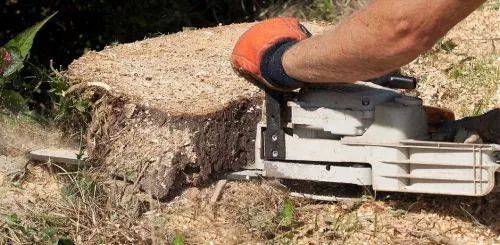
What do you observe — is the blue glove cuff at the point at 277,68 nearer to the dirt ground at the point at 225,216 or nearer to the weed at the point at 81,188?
the dirt ground at the point at 225,216

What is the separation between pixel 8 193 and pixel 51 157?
253 mm

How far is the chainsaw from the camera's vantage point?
11.0ft

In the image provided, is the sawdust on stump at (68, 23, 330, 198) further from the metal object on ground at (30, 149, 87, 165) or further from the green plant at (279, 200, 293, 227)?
the green plant at (279, 200, 293, 227)

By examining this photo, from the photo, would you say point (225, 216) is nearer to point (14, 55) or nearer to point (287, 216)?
point (287, 216)

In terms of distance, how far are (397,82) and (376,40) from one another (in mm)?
653

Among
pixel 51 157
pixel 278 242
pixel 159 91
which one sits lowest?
pixel 278 242

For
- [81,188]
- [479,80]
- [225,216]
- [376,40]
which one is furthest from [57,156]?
[479,80]

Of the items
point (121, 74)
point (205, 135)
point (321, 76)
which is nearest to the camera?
point (321, 76)

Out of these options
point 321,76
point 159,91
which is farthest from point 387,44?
point 159,91

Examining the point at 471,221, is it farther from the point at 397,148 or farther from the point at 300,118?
the point at 300,118

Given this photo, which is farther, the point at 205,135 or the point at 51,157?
the point at 51,157

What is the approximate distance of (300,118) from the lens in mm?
3629

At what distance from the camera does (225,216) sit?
144 inches

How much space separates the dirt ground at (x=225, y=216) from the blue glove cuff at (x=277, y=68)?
45cm
